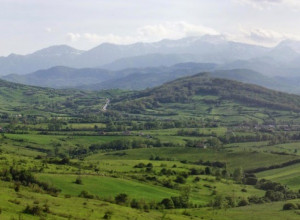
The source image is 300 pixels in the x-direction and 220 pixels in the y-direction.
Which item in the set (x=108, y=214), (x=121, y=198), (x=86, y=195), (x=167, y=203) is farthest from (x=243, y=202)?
(x=108, y=214)

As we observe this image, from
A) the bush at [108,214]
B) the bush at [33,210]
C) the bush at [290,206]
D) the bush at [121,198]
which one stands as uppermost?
the bush at [33,210]

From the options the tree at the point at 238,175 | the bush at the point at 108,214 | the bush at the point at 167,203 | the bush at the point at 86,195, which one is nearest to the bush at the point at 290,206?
the bush at the point at 167,203

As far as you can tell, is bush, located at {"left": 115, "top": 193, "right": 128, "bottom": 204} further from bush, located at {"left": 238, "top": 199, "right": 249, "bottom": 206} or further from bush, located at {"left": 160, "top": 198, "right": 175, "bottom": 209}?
bush, located at {"left": 238, "top": 199, "right": 249, "bottom": 206}

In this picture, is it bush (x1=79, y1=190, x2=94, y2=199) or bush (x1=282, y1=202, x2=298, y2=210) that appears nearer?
bush (x1=79, y1=190, x2=94, y2=199)

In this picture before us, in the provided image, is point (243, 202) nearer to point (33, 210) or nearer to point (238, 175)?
point (238, 175)

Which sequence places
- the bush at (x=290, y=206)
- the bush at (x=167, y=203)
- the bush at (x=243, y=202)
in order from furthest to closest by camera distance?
the bush at (x=243, y=202)
the bush at (x=290, y=206)
the bush at (x=167, y=203)

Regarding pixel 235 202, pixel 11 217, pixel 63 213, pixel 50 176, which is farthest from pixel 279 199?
pixel 11 217

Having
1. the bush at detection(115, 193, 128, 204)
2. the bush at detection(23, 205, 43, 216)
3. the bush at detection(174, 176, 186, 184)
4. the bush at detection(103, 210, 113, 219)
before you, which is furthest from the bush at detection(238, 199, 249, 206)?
the bush at detection(23, 205, 43, 216)

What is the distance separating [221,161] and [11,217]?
399 feet

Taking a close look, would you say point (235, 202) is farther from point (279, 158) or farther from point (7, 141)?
point (7, 141)

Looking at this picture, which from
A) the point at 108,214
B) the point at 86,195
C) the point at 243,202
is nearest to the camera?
the point at 108,214

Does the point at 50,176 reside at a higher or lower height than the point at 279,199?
higher

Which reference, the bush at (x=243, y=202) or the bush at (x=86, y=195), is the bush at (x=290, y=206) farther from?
the bush at (x=86, y=195)

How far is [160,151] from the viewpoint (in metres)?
181
